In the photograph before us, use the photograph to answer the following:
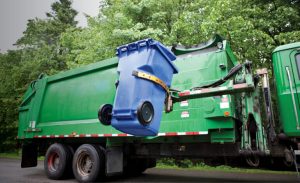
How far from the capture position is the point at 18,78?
1953cm

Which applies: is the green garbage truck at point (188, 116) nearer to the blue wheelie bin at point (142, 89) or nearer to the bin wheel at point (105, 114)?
the bin wheel at point (105, 114)

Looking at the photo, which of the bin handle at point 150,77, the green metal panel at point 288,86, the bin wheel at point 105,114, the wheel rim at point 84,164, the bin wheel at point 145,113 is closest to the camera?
the bin wheel at point 145,113

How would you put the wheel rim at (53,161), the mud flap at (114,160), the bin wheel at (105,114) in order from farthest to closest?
the wheel rim at (53,161)
the mud flap at (114,160)
the bin wheel at (105,114)

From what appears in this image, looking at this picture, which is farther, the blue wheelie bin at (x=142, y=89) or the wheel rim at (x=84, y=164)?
the wheel rim at (x=84, y=164)

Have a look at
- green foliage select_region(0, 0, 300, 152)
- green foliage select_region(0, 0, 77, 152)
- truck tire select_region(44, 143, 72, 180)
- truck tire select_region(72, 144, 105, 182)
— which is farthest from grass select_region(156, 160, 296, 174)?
green foliage select_region(0, 0, 77, 152)

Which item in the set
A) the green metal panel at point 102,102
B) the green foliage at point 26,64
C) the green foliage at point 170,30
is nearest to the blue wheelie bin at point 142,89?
the green metal panel at point 102,102

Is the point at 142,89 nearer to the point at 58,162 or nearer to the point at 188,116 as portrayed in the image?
the point at 188,116

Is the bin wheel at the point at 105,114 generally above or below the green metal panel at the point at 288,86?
below

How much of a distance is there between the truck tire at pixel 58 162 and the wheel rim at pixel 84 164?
0.50 m

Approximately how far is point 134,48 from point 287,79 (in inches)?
111

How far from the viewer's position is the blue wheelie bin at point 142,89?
3119mm

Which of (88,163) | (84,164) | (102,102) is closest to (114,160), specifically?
(88,163)

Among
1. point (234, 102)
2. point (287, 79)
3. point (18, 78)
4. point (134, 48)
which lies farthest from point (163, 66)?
point (18, 78)

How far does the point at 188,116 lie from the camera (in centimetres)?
552
